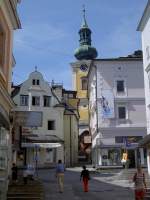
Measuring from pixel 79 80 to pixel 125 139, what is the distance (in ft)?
130

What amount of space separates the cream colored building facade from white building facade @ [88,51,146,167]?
94.0 ft

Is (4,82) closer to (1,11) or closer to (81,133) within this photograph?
(1,11)

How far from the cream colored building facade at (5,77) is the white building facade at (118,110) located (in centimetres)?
2864

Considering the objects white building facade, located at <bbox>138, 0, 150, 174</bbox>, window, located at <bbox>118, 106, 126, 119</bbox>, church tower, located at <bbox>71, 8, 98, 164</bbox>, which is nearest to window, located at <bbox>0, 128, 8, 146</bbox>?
white building facade, located at <bbox>138, 0, 150, 174</bbox>

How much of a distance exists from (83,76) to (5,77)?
66928 millimetres

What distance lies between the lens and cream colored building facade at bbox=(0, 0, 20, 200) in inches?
550

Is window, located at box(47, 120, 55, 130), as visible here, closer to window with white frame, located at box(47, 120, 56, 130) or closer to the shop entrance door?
window with white frame, located at box(47, 120, 56, 130)

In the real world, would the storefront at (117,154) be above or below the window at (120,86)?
below

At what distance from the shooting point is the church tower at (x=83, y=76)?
3003 inches

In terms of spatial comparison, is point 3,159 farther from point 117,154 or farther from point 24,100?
point 24,100

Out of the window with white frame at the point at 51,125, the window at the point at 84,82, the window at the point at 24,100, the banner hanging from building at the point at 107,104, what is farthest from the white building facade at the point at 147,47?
the window at the point at 84,82

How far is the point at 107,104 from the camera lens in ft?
147

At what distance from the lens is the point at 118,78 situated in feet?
149

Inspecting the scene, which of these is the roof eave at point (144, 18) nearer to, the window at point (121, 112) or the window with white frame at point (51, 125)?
the window at point (121, 112)
